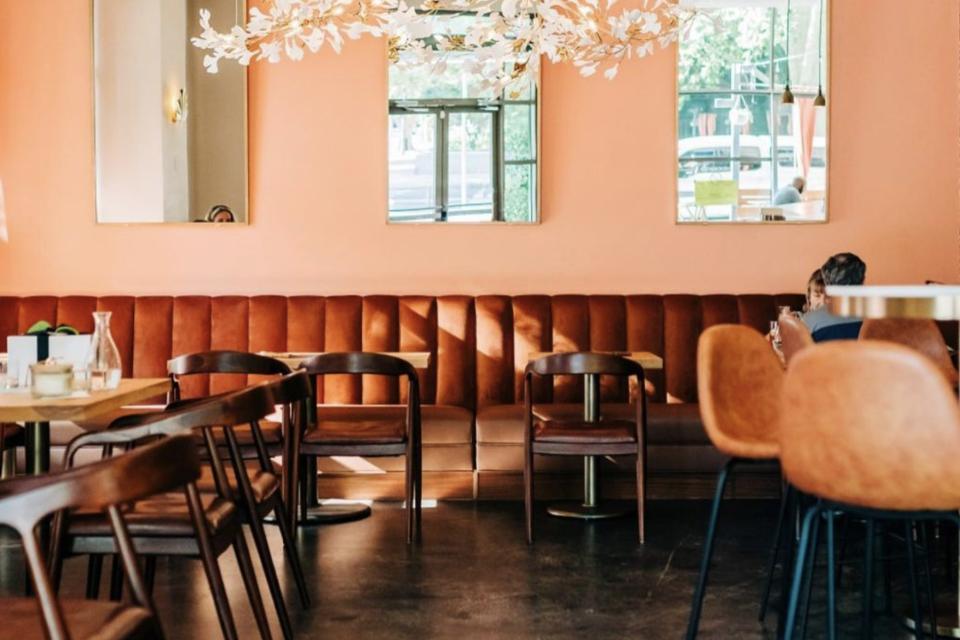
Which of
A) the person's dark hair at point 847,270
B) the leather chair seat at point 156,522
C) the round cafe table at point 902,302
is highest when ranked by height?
the person's dark hair at point 847,270

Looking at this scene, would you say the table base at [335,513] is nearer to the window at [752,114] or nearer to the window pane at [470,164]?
the window pane at [470,164]

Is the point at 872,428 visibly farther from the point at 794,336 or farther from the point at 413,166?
the point at 413,166

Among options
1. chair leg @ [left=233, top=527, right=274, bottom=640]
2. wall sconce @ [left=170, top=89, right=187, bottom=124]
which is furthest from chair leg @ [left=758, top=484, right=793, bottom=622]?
wall sconce @ [left=170, top=89, right=187, bottom=124]

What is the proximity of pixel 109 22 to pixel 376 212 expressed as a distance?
1.76m

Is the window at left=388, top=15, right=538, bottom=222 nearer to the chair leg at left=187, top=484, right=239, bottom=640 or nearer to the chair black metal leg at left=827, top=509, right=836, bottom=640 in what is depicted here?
the chair leg at left=187, top=484, right=239, bottom=640

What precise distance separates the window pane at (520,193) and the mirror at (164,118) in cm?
142

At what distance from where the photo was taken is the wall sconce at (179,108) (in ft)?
19.9

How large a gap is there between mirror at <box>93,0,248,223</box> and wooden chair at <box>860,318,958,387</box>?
3.63 m

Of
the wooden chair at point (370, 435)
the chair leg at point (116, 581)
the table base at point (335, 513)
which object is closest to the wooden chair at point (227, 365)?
the wooden chair at point (370, 435)

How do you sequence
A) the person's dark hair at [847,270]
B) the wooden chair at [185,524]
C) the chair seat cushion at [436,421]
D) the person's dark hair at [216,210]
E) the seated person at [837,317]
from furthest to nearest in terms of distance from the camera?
the person's dark hair at [216,210] → the chair seat cushion at [436,421] → the person's dark hair at [847,270] → the seated person at [837,317] → the wooden chair at [185,524]

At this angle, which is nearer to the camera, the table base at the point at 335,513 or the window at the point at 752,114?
the table base at the point at 335,513

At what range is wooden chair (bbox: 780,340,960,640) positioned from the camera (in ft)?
7.00

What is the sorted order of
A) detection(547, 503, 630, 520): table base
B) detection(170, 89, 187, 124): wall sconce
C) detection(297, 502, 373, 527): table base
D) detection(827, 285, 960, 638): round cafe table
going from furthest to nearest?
detection(170, 89, 187, 124): wall sconce < detection(547, 503, 630, 520): table base < detection(297, 502, 373, 527): table base < detection(827, 285, 960, 638): round cafe table

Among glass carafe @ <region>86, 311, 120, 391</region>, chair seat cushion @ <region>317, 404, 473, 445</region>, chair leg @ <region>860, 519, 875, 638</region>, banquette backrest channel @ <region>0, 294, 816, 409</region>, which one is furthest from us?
banquette backrest channel @ <region>0, 294, 816, 409</region>
